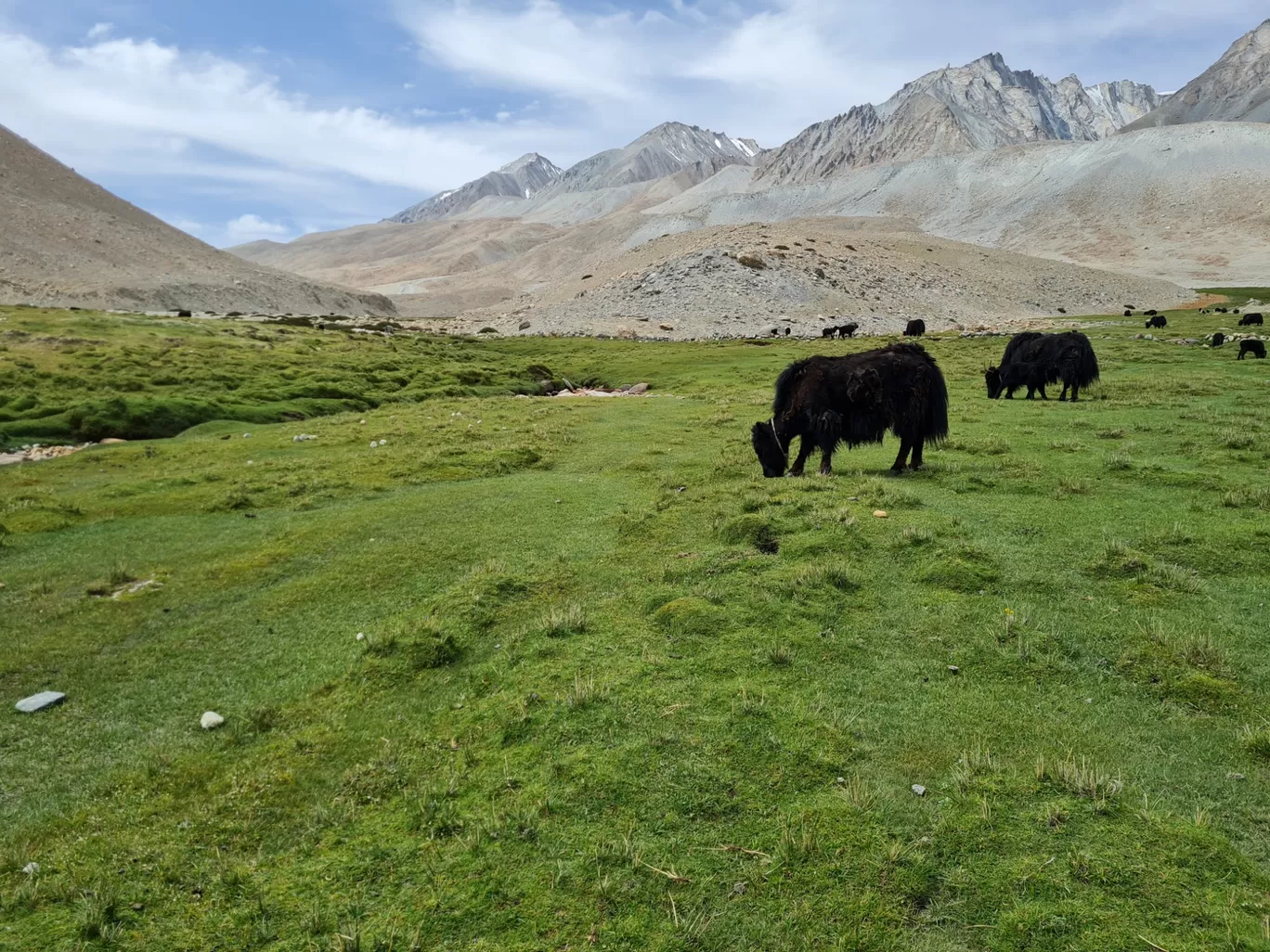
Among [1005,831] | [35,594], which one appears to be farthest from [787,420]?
[35,594]

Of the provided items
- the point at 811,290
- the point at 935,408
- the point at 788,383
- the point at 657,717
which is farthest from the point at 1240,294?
the point at 657,717

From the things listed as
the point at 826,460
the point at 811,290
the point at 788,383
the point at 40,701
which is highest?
the point at 811,290

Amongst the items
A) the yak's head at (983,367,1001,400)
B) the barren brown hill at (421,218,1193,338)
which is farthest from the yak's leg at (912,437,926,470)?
the barren brown hill at (421,218,1193,338)

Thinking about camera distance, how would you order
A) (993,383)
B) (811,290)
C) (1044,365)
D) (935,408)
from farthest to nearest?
(811,290)
(993,383)
(1044,365)
(935,408)

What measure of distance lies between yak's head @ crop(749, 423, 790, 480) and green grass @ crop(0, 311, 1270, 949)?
1.24 meters

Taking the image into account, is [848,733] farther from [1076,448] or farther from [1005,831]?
[1076,448]

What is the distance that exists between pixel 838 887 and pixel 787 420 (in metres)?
11.7

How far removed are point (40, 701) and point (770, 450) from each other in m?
12.5

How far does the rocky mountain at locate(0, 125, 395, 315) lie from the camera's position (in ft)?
324

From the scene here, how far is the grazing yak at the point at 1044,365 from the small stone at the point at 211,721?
27.5 meters

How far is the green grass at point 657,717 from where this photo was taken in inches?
170

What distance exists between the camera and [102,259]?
11194cm

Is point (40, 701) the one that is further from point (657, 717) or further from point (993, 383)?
point (993, 383)

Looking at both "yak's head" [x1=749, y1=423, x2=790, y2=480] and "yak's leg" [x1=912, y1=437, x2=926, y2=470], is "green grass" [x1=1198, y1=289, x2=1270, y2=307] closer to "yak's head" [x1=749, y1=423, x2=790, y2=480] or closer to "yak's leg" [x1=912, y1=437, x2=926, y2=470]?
"yak's leg" [x1=912, y1=437, x2=926, y2=470]
